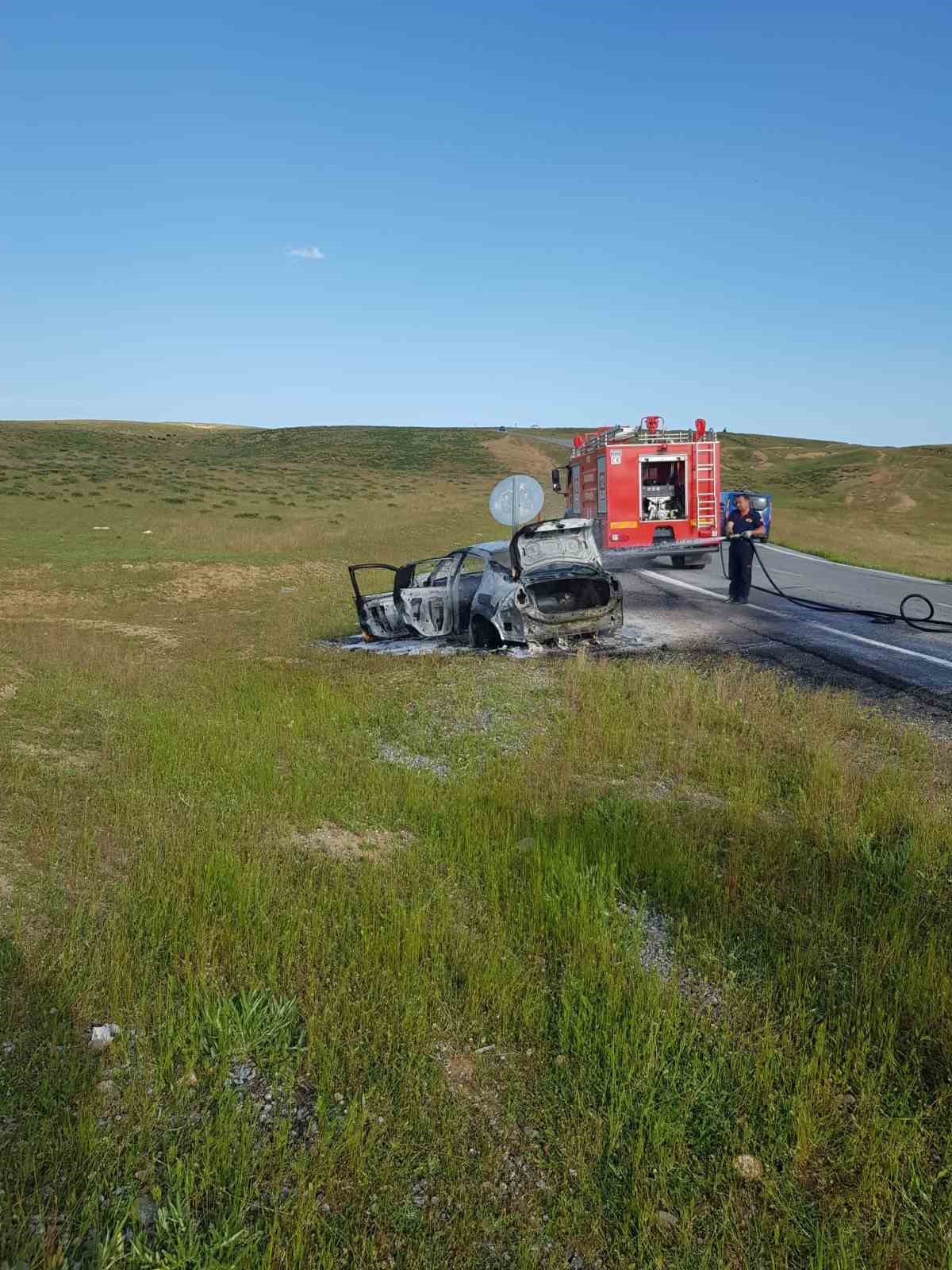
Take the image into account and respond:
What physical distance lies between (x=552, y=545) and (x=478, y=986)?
26.9 feet

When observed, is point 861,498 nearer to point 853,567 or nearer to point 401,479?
point 401,479

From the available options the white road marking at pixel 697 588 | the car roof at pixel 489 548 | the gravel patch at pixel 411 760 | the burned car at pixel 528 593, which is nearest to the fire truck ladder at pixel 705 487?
the white road marking at pixel 697 588

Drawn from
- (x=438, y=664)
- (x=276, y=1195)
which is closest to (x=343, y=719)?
(x=438, y=664)

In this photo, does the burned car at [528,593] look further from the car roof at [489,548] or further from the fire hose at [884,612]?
the fire hose at [884,612]

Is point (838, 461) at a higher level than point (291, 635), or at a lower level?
higher

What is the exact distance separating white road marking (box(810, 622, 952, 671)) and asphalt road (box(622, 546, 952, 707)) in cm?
1

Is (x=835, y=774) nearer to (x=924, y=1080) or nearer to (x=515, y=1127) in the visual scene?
(x=924, y=1080)

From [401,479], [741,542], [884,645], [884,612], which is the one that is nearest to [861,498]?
[401,479]

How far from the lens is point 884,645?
430 inches

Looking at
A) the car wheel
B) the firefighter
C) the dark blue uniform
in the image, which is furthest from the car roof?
the dark blue uniform

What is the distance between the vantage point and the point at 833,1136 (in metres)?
2.94

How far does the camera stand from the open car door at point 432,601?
12.5 metres

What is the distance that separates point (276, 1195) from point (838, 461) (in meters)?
75.8

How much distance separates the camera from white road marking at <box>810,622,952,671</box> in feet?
32.8
